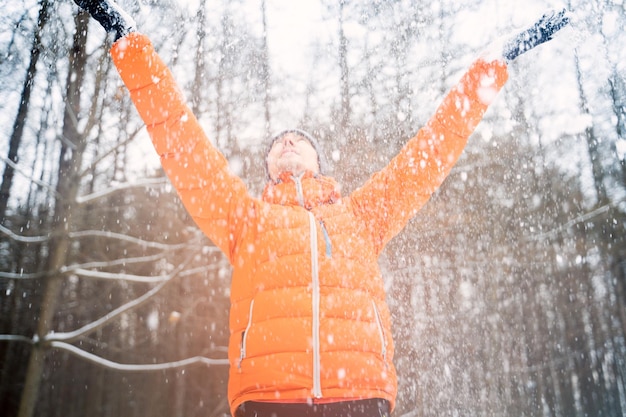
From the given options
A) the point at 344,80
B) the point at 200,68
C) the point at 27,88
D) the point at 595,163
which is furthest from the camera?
the point at 595,163

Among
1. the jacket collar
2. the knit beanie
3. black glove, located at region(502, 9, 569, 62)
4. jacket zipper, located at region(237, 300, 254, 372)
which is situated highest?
black glove, located at region(502, 9, 569, 62)

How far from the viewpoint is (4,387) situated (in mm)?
14516

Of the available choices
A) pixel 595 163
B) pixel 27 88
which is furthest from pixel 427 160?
pixel 595 163

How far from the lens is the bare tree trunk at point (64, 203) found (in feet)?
13.9

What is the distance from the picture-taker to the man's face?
2.04 meters

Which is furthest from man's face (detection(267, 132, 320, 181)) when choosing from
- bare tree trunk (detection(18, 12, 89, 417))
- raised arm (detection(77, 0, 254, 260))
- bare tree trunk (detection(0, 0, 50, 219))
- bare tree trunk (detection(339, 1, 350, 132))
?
bare tree trunk (detection(339, 1, 350, 132))

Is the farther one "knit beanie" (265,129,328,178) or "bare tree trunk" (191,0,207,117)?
"bare tree trunk" (191,0,207,117)

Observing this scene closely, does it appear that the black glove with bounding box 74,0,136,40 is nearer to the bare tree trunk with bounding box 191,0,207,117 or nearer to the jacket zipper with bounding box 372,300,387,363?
the jacket zipper with bounding box 372,300,387,363

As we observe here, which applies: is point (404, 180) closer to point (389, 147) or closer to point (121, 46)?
point (121, 46)

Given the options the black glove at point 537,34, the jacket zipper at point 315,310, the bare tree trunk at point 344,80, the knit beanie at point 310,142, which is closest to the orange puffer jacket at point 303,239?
the jacket zipper at point 315,310

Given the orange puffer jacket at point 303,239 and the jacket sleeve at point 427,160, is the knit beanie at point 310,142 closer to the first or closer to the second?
the orange puffer jacket at point 303,239

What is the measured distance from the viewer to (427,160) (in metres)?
1.94

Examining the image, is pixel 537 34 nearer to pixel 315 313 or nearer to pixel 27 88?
pixel 315 313

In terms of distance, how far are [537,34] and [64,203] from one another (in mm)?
4702
